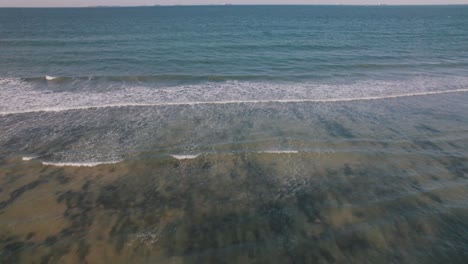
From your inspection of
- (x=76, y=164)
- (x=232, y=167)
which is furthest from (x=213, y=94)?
(x=76, y=164)

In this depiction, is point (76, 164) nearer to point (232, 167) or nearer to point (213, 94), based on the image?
point (232, 167)

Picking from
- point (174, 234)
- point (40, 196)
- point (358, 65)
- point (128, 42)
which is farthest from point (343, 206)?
point (128, 42)

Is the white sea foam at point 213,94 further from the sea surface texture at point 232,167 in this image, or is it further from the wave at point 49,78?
the wave at point 49,78

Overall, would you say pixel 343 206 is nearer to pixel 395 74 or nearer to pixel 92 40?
pixel 395 74

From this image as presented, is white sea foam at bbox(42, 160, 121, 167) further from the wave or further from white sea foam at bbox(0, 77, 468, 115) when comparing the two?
the wave

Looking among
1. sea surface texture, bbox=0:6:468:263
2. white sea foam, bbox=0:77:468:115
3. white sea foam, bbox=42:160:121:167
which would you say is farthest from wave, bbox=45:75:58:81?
white sea foam, bbox=42:160:121:167

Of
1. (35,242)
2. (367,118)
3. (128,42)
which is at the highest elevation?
(128,42)
